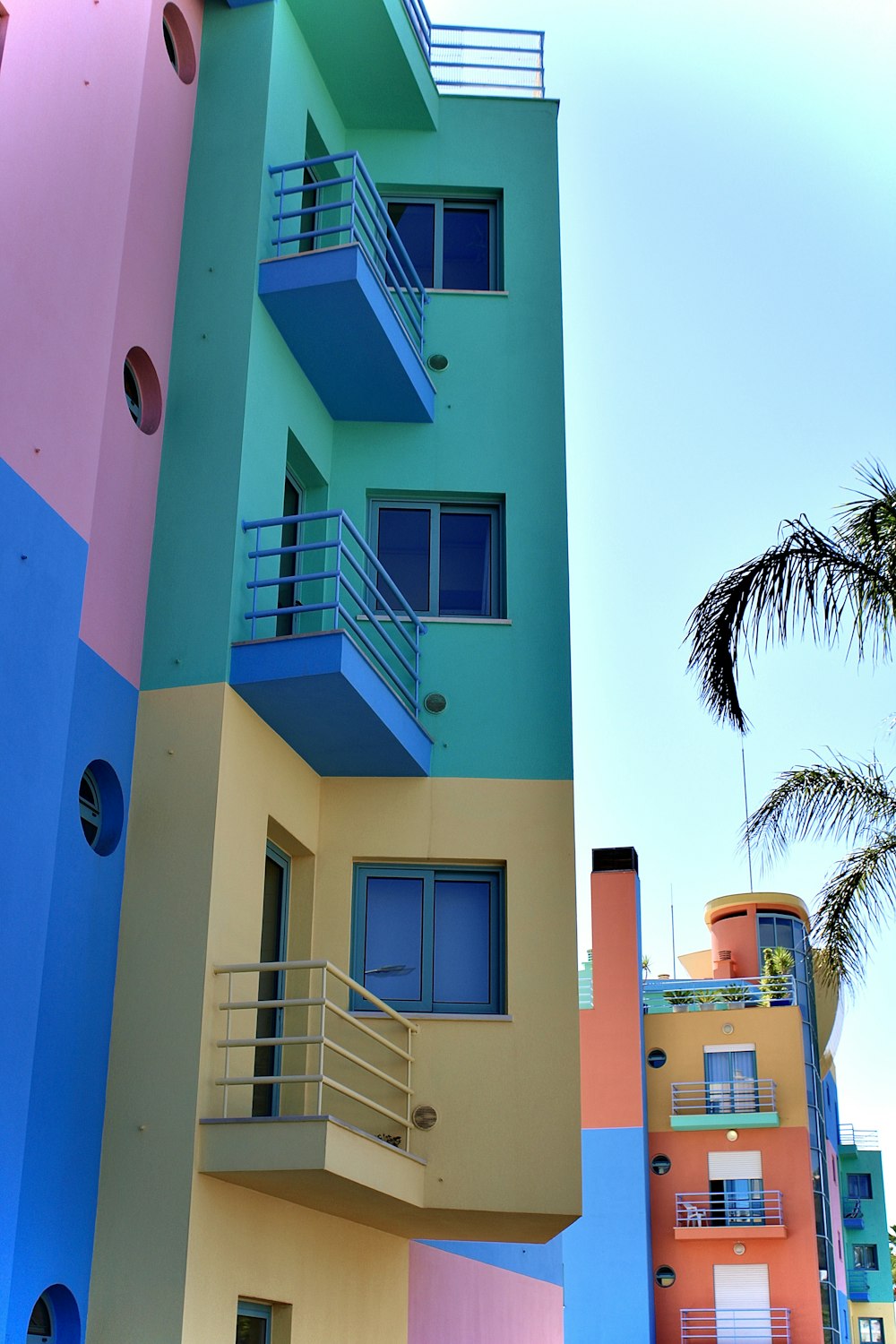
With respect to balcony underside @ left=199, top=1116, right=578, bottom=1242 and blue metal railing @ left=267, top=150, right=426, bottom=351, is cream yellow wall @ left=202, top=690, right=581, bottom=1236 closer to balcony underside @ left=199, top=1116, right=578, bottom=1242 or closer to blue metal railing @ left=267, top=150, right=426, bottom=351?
balcony underside @ left=199, top=1116, right=578, bottom=1242

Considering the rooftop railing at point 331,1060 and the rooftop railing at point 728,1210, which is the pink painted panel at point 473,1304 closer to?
the rooftop railing at point 331,1060

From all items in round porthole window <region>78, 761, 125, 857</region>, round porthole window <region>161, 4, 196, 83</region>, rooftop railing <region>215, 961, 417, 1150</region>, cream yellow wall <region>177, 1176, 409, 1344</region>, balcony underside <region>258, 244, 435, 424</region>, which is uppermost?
round porthole window <region>161, 4, 196, 83</region>

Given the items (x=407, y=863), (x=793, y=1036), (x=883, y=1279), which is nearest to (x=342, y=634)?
(x=407, y=863)

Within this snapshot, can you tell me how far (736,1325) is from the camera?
3916 cm

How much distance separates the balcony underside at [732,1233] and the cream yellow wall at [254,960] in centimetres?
2811

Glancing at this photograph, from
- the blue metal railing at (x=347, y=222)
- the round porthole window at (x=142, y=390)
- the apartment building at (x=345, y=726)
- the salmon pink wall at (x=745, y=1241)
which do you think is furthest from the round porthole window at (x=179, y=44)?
the salmon pink wall at (x=745, y=1241)

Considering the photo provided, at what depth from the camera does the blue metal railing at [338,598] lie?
39.2 feet

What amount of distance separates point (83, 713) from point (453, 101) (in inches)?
363

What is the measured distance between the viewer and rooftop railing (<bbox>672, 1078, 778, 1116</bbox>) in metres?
40.8

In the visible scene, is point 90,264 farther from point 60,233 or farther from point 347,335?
point 347,335

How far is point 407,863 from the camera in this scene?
13320 millimetres

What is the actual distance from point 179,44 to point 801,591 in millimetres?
7648

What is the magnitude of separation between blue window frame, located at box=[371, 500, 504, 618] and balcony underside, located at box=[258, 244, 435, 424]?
974mm

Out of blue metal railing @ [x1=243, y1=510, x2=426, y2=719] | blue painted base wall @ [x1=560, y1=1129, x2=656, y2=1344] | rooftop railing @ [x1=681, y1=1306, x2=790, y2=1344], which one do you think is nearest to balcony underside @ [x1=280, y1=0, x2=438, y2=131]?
blue metal railing @ [x1=243, y1=510, x2=426, y2=719]
